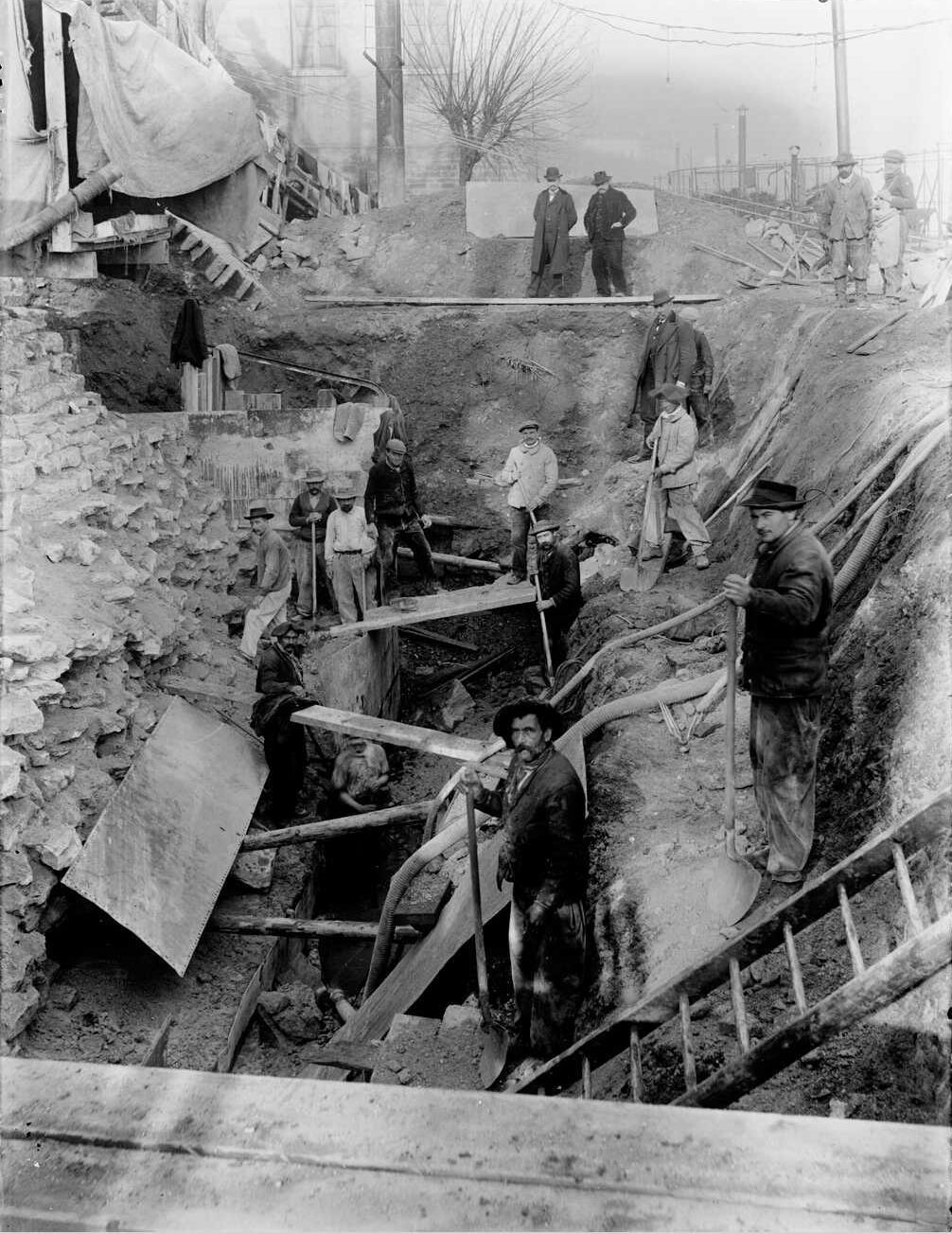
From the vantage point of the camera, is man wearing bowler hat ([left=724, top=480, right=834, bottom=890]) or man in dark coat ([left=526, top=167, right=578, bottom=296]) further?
man in dark coat ([left=526, top=167, right=578, bottom=296])

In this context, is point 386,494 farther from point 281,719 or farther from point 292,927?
point 292,927

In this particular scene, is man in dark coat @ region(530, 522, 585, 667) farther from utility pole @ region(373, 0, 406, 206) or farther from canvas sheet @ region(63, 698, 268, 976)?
utility pole @ region(373, 0, 406, 206)

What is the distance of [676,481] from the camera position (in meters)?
10.5

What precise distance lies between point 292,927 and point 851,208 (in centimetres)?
1116

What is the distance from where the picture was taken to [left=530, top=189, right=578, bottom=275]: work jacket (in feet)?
56.9

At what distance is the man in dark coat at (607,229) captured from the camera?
56.1ft

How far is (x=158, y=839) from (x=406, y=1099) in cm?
524

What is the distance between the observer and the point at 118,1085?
3129mm

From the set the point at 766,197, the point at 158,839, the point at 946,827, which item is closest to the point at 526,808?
the point at 946,827

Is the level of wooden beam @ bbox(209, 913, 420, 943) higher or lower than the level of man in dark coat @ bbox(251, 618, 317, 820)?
lower

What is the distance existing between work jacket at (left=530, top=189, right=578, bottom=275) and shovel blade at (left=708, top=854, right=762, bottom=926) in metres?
14.2

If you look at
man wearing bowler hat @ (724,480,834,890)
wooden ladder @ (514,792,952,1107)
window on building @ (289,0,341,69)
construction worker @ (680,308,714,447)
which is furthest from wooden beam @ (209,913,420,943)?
window on building @ (289,0,341,69)

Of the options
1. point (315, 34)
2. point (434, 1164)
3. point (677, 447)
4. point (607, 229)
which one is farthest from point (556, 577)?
point (315, 34)

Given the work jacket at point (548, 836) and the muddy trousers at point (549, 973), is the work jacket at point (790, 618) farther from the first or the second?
the muddy trousers at point (549, 973)
